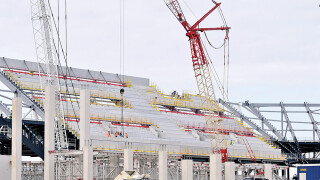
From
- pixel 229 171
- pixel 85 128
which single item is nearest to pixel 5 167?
pixel 85 128

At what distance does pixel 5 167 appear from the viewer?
3105 inches

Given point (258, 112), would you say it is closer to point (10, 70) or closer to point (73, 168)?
point (10, 70)

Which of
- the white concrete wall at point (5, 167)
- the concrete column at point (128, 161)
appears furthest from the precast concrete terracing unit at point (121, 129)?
the white concrete wall at point (5, 167)

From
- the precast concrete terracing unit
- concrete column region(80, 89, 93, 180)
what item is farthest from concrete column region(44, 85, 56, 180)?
concrete column region(80, 89, 93, 180)

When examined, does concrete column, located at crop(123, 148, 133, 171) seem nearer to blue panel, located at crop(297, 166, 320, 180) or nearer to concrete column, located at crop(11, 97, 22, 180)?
concrete column, located at crop(11, 97, 22, 180)

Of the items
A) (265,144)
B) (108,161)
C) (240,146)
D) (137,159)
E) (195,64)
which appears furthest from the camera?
(265,144)

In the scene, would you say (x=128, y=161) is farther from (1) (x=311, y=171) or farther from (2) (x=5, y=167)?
(1) (x=311, y=171)

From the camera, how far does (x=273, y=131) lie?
482ft

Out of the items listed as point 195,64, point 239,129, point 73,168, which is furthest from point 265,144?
point 73,168

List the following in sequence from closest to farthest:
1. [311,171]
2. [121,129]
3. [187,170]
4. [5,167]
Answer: [5,167]
[187,170]
[311,171]
[121,129]

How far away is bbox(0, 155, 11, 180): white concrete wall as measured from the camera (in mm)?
78562

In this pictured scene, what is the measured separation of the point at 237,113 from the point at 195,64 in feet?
151

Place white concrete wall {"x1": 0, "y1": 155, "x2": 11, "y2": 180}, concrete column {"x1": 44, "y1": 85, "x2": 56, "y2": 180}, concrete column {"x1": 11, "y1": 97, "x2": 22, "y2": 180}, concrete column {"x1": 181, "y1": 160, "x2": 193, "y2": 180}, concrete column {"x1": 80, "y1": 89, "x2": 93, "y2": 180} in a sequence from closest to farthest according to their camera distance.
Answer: concrete column {"x1": 80, "y1": 89, "x2": 93, "y2": 180} → concrete column {"x1": 11, "y1": 97, "x2": 22, "y2": 180} → concrete column {"x1": 44, "y1": 85, "x2": 56, "y2": 180} → white concrete wall {"x1": 0, "y1": 155, "x2": 11, "y2": 180} → concrete column {"x1": 181, "y1": 160, "x2": 193, "y2": 180}

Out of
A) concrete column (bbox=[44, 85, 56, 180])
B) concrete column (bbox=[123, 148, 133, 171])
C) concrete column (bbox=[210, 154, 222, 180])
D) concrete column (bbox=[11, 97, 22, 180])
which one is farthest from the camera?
concrete column (bbox=[210, 154, 222, 180])
